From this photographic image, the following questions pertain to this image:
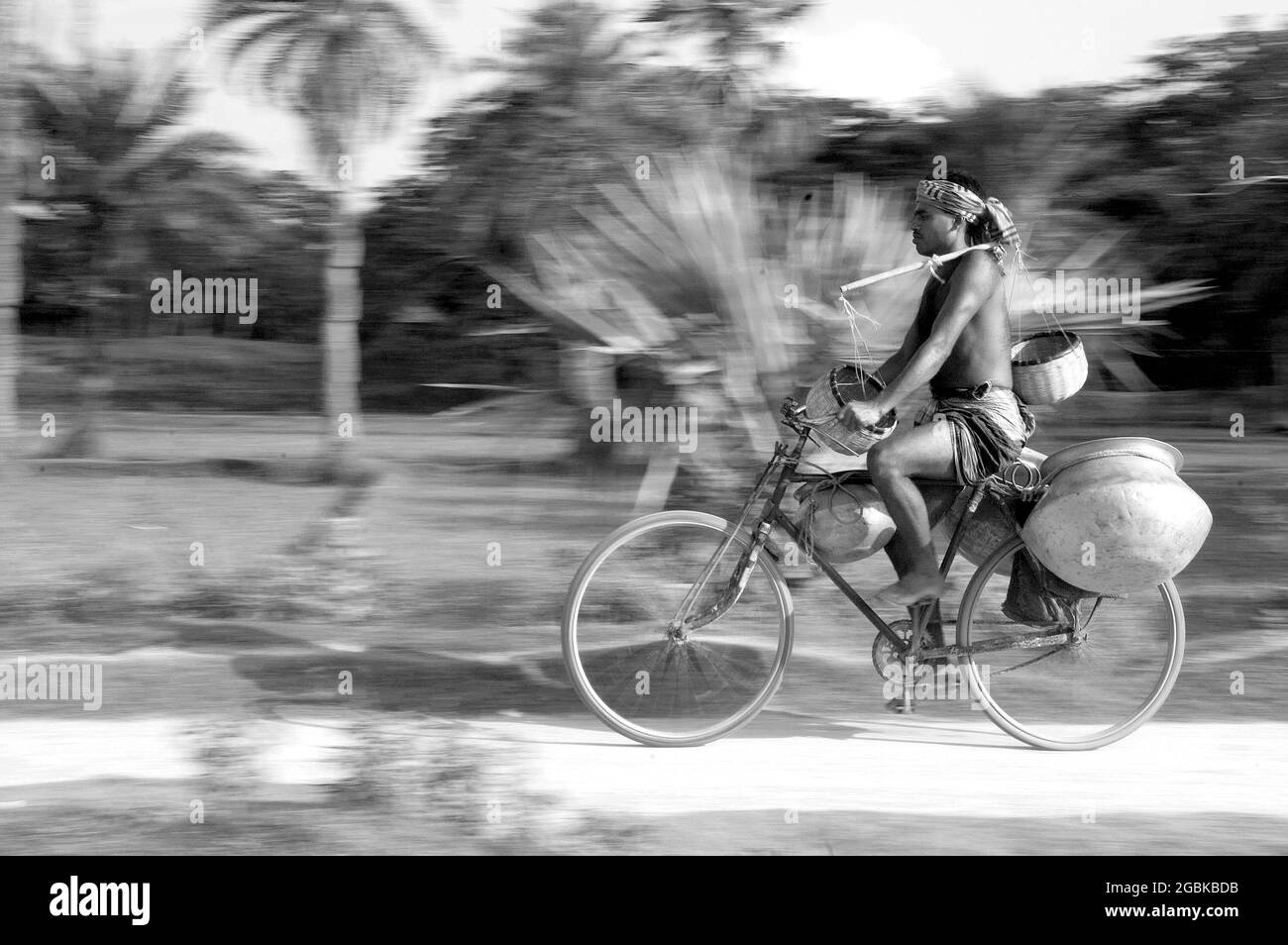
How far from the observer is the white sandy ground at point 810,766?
4.48 meters

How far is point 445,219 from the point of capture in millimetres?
10289

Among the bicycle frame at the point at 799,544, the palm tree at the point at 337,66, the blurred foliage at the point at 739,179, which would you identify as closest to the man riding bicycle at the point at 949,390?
the bicycle frame at the point at 799,544

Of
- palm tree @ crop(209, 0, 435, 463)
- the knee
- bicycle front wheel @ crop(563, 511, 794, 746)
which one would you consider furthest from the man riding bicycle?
palm tree @ crop(209, 0, 435, 463)

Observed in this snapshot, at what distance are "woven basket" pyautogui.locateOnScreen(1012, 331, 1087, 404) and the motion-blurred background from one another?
1.06 meters

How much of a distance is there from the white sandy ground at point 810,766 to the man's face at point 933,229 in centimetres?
176

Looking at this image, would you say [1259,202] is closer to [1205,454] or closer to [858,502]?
[1205,454]

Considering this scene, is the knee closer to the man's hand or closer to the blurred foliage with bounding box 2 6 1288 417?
the man's hand

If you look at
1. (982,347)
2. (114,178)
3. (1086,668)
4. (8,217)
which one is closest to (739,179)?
(982,347)

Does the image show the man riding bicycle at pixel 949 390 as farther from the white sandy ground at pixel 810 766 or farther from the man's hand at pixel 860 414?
the white sandy ground at pixel 810 766

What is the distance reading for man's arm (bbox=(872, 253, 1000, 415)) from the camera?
4.79m

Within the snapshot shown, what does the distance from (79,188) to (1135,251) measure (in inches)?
420

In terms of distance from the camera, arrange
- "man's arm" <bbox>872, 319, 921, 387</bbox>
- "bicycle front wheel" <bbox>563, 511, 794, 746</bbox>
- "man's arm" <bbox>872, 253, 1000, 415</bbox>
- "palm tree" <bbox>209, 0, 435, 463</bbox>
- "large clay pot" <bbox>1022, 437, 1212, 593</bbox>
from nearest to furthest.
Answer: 1. "large clay pot" <bbox>1022, 437, 1212, 593</bbox>
2. "man's arm" <bbox>872, 253, 1000, 415</bbox>
3. "bicycle front wheel" <bbox>563, 511, 794, 746</bbox>
4. "man's arm" <bbox>872, 319, 921, 387</bbox>
5. "palm tree" <bbox>209, 0, 435, 463</bbox>

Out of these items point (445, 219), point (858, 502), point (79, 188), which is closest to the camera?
point (858, 502)

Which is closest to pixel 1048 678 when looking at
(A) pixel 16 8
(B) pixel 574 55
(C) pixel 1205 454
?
(B) pixel 574 55
